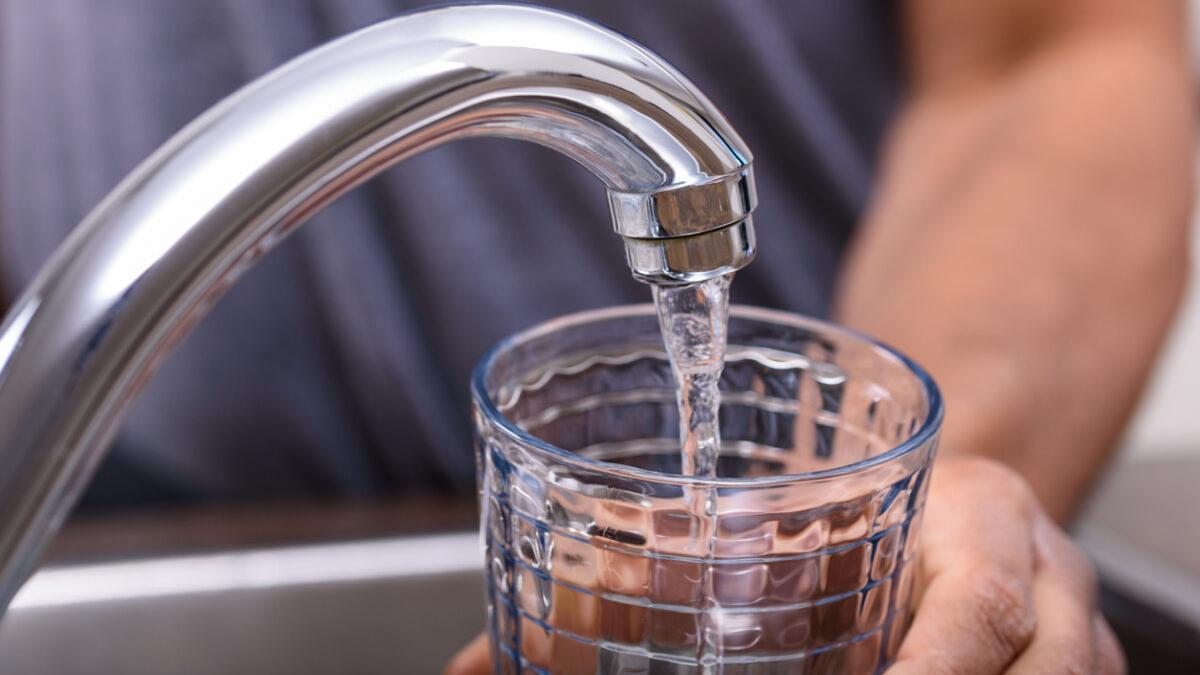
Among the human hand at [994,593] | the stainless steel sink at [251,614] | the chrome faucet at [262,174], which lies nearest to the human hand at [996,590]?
the human hand at [994,593]

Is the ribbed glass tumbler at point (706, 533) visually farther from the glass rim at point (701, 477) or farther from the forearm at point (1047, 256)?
the forearm at point (1047, 256)

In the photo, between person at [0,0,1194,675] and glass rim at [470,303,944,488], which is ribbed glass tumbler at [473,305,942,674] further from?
person at [0,0,1194,675]

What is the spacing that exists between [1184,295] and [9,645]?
535 millimetres

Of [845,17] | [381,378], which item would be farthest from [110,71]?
[845,17]

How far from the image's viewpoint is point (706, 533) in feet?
0.72

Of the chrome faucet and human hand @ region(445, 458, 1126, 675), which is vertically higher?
the chrome faucet

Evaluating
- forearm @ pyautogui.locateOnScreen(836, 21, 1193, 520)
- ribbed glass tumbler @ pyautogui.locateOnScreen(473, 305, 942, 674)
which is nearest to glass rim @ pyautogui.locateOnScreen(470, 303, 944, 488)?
ribbed glass tumbler @ pyautogui.locateOnScreen(473, 305, 942, 674)

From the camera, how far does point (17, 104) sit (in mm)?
608

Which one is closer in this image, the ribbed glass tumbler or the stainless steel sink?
the ribbed glass tumbler

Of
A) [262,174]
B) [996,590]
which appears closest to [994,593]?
[996,590]

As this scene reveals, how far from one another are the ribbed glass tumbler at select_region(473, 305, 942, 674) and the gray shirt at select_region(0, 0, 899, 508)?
31cm

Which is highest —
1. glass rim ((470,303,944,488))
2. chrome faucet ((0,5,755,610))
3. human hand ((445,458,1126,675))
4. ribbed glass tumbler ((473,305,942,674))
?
chrome faucet ((0,5,755,610))

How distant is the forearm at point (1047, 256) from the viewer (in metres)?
0.50

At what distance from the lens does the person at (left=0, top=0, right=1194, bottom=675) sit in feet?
1.72
